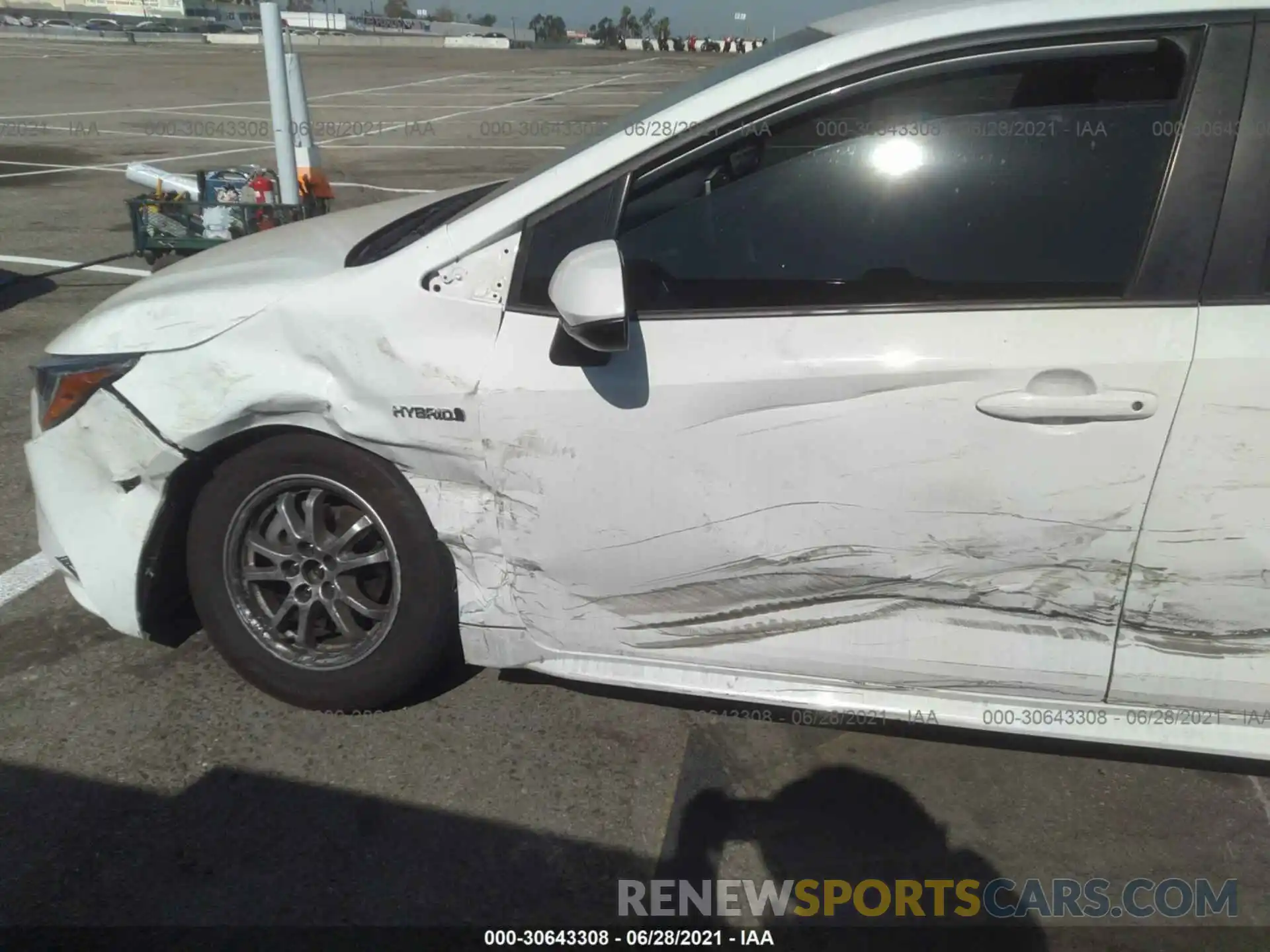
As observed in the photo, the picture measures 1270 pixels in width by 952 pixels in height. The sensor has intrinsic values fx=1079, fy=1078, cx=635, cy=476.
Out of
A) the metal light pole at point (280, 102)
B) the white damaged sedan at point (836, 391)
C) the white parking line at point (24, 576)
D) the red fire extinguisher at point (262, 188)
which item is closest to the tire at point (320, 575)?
the white damaged sedan at point (836, 391)

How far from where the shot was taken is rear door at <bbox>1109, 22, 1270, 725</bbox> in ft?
7.56

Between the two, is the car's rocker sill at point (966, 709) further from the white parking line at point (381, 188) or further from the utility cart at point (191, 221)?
the white parking line at point (381, 188)

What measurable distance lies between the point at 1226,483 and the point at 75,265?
7.88m

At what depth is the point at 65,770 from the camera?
2896 mm

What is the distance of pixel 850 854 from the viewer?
105 inches

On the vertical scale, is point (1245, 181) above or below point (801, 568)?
above

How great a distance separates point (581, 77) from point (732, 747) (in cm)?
3032

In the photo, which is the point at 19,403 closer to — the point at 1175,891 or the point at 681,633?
the point at 681,633

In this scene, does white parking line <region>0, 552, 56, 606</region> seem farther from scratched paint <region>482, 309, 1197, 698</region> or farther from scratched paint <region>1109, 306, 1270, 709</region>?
scratched paint <region>1109, 306, 1270, 709</region>

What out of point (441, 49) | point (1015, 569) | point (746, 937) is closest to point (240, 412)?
point (746, 937)

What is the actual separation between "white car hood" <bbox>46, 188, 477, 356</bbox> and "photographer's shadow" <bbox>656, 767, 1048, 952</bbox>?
1.76 meters

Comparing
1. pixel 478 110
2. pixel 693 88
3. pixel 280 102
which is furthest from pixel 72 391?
pixel 478 110

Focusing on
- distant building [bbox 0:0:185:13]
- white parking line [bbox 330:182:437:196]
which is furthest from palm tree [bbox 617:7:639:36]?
white parking line [bbox 330:182:437:196]

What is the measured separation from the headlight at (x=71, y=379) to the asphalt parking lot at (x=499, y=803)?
841mm
